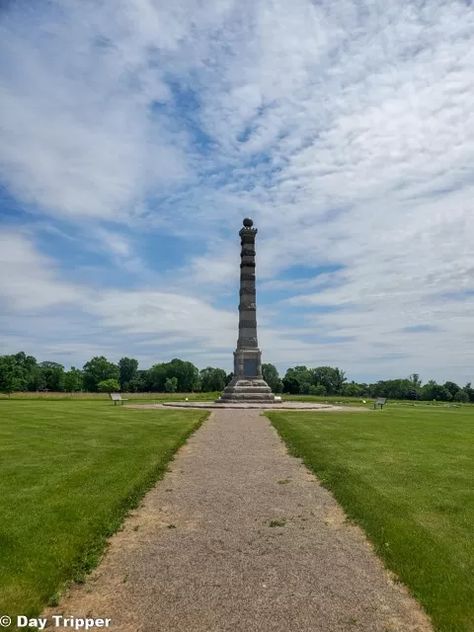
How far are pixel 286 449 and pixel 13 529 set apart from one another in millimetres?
9945

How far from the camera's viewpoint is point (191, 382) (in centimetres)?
13325

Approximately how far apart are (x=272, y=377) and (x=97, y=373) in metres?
43.8

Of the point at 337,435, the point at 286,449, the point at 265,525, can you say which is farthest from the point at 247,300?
the point at 265,525

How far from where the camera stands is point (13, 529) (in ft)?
25.9

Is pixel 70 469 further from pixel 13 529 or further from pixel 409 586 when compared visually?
pixel 409 586

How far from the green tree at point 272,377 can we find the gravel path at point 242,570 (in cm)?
8456

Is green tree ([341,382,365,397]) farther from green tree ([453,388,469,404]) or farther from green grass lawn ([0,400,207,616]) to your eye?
green grass lawn ([0,400,207,616])

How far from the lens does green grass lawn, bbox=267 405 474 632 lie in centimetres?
627

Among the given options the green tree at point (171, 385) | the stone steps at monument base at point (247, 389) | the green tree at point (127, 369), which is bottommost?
the stone steps at monument base at point (247, 389)

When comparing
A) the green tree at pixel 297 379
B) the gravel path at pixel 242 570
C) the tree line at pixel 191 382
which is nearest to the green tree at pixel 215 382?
the tree line at pixel 191 382

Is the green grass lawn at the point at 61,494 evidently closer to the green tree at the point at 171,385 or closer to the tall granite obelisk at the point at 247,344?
the tall granite obelisk at the point at 247,344

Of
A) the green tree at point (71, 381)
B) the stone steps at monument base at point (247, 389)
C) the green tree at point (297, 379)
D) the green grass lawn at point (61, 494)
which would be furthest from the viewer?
the green tree at point (71, 381)

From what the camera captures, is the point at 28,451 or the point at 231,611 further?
the point at 28,451

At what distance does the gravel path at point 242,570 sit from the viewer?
5.43 metres
